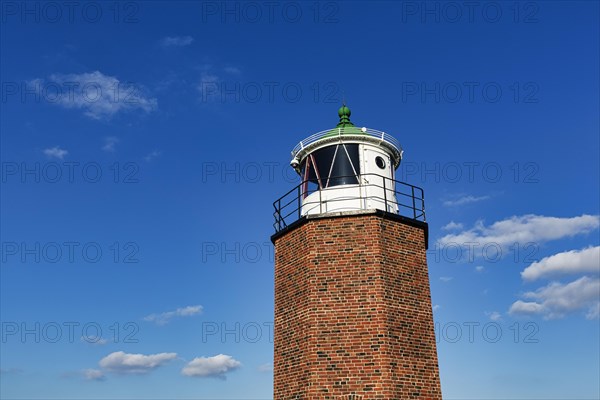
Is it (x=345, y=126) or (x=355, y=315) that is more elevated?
(x=345, y=126)

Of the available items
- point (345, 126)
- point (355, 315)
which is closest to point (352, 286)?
point (355, 315)

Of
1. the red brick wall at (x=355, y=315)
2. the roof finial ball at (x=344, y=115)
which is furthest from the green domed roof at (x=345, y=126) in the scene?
the red brick wall at (x=355, y=315)

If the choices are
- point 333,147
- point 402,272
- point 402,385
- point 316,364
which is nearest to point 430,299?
point 402,272

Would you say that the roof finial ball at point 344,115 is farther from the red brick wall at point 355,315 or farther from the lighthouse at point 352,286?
the red brick wall at point 355,315

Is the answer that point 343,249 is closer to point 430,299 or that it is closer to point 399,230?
point 399,230

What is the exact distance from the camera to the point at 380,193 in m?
14.3

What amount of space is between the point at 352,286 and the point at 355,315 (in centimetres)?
68

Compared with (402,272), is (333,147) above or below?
above

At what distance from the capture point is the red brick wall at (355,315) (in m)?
12.3

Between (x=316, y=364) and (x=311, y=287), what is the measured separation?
1.76 metres

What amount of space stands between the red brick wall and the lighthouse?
23 mm

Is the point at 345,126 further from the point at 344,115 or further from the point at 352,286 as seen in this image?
the point at 352,286

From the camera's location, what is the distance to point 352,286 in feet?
42.4

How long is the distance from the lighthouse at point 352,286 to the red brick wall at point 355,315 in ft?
0.07
